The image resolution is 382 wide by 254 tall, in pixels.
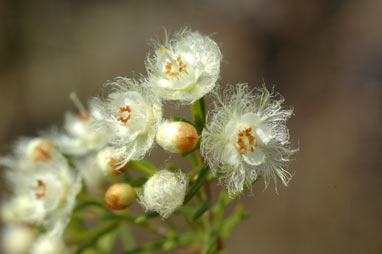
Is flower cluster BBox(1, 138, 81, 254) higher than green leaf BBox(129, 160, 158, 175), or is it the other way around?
flower cluster BBox(1, 138, 81, 254)

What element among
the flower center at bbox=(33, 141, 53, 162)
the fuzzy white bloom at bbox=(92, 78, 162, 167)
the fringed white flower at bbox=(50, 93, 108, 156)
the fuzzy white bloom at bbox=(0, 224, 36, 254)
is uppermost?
the fringed white flower at bbox=(50, 93, 108, 156)

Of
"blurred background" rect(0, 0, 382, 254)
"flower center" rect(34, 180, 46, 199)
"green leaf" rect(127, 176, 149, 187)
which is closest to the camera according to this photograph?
"green leaf" rect(127, 176, 149, 187)

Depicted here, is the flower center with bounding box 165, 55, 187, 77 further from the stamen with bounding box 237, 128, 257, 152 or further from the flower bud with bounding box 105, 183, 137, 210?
the flower bud with bounding box 105, 183, 137, 210

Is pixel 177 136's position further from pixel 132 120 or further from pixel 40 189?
pixel 40 189

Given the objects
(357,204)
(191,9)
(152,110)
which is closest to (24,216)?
(152,110)

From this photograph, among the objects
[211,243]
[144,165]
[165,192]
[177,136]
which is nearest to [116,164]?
[144,165]

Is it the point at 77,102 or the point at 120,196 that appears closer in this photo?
the point at 120,196

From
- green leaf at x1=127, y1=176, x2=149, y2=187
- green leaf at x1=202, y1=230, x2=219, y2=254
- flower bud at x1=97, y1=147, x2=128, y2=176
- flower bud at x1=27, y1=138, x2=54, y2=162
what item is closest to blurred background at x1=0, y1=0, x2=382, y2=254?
flower bud at x1=27, y1=138, x2=54, y2=162
